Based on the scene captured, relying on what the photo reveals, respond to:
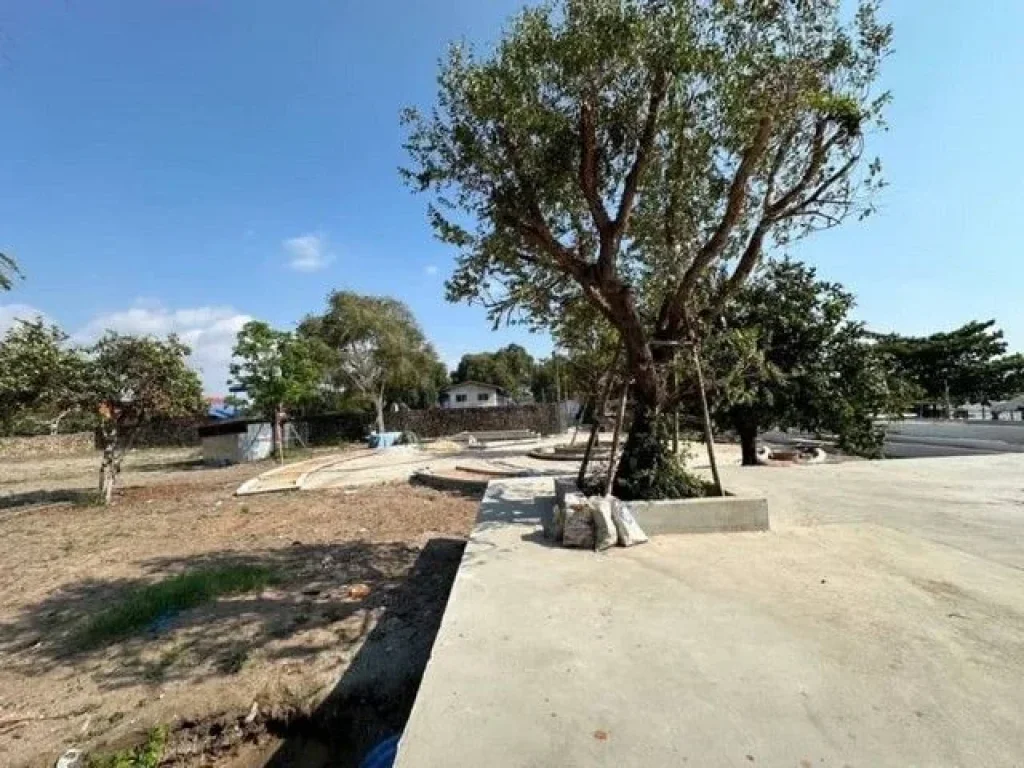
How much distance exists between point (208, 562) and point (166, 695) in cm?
298

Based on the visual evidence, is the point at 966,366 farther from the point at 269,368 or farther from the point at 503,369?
the point at 503,369

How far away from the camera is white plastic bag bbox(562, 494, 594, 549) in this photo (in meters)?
4.10

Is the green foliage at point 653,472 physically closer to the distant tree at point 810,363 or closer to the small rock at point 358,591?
the small rock at point 358,591

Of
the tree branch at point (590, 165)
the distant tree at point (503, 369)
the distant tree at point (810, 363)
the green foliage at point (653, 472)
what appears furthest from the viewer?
the distant tree at point (503, 369)

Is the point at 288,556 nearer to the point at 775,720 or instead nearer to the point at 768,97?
the point at 775,720

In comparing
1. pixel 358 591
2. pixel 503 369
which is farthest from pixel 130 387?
pixel 503 369

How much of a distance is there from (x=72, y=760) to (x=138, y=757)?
0.31 metres

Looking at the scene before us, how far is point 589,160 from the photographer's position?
4680 millimetres

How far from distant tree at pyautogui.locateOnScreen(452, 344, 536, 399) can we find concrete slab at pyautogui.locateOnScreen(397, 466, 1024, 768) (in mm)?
55442

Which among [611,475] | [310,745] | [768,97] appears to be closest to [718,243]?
[768,97]

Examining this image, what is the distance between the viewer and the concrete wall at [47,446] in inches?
1106

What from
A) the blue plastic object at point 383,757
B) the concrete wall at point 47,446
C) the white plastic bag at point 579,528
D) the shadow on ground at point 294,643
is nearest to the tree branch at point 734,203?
the white plastic bag at point 579,528

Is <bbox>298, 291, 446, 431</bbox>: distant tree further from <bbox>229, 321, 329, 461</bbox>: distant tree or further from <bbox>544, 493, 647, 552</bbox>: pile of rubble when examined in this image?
<bbox>544, 493, 647, 552</bbox>: pile of rubble

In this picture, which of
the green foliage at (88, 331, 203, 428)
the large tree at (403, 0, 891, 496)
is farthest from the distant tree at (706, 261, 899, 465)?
the green foliage at (88, 331, 203, 428)
